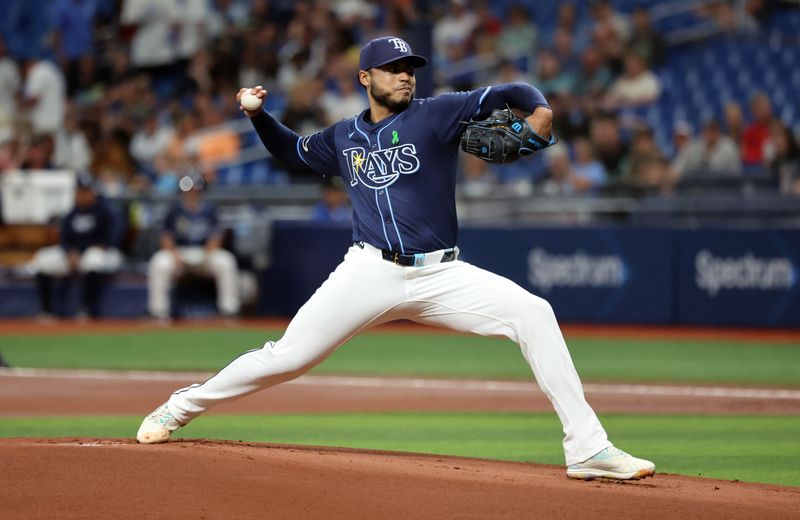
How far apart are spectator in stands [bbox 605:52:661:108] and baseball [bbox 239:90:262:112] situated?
1135cm

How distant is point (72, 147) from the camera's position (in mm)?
18406

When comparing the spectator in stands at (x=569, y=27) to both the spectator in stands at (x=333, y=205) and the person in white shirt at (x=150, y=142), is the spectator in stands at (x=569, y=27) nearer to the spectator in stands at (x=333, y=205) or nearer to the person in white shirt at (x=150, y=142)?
the spectator in stands at (x=333, y=205)

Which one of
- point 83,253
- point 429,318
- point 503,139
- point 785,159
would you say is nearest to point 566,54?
point 785,159

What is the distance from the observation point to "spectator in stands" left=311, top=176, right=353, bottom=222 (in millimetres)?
16453

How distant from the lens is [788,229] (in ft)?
48.5

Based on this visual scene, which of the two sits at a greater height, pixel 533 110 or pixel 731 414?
pixel 533 110

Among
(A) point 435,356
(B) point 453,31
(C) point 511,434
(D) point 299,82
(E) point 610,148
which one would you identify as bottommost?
(A) point 435,356

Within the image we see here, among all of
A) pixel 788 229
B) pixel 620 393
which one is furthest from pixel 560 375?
pixel 788 229

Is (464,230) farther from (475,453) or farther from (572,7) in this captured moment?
(475,453)

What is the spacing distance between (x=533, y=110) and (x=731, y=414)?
425 centimetres

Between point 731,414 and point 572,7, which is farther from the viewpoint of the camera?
point 572,7

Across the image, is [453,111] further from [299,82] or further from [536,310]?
[299,82]

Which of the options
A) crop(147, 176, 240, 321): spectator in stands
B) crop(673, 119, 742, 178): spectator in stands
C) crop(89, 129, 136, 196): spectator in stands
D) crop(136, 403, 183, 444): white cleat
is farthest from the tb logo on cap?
crop(89, 129, 136, 196): spectator in stands

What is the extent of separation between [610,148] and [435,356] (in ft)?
14.0
